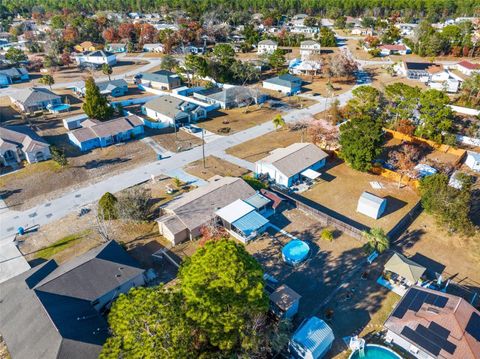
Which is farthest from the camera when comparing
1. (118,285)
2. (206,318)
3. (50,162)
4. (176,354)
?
(50,162)

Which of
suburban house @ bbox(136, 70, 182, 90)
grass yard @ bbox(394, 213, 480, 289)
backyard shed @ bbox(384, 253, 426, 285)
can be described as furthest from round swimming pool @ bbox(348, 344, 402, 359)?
suburban house @ bbox(136, 70, 182, 90)

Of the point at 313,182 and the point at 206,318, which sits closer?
the point at 206,318

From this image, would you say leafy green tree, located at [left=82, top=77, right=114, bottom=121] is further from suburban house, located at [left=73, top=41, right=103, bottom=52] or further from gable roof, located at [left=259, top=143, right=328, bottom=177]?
suburban house, located at [left=73, top=41, right=103, bottom=52]

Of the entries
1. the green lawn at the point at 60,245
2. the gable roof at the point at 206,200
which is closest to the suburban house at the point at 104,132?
the green lawn at the point at 60,245

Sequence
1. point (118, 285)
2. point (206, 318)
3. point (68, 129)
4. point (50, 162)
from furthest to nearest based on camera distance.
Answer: point (68, 129) → point (50, 162) → point (118, 285) → point (206, 318)

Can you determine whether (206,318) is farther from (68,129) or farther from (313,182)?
(68,129)

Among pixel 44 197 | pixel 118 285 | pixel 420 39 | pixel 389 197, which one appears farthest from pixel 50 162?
pixel 420 39

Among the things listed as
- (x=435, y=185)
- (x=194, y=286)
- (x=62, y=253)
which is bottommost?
(x=62, y=253)
